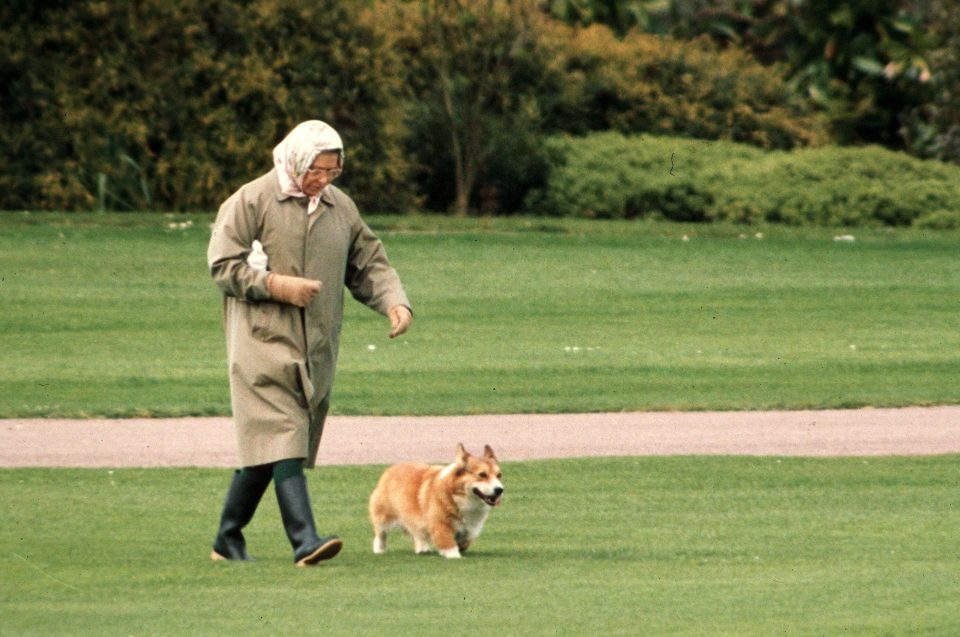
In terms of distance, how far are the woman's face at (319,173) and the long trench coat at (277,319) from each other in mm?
64

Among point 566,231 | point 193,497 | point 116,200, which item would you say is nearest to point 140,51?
point 116,200

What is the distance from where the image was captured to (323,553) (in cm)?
788

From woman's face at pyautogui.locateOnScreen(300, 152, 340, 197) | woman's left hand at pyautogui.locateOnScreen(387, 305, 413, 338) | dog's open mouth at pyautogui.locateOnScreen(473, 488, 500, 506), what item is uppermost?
woman's face at pyautogui.locateOnScreen(300, 152, 340, 197)

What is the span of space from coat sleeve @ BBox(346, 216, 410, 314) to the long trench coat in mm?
225

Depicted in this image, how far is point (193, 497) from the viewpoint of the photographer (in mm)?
10109

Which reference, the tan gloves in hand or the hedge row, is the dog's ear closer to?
Result: the tan gloves in hand

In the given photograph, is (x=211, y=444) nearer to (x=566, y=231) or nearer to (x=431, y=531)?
(x=431, y=531)

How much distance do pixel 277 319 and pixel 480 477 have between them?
103 centimetres

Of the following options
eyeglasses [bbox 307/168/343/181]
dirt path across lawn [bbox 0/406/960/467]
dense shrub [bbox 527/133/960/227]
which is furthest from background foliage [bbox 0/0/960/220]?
eyeglasses [bbox 307/168/343/181]

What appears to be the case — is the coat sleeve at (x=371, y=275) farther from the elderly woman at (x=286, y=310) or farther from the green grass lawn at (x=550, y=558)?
the green grass lawn at (x=550, y=558)

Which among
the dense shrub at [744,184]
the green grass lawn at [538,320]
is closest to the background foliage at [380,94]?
the dense shrub at [744,184]

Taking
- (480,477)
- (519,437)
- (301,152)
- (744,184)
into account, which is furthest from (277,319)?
(744,184)

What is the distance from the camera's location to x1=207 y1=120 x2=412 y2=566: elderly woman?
25.8ft

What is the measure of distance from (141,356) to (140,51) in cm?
978
